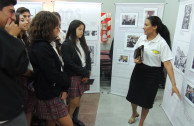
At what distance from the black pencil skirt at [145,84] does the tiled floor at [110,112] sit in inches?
20.7

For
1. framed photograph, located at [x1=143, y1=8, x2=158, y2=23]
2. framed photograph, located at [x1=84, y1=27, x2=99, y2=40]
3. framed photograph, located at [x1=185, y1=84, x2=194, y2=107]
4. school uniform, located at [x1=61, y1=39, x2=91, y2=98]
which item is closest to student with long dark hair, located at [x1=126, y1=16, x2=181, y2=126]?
framed photograph, located at [x1=185, y1=84, x2=194, y2=107]

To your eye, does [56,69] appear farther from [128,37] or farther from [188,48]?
[128,37]

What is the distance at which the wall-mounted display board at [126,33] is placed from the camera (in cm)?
282

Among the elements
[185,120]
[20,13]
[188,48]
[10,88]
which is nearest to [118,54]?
[188,48]

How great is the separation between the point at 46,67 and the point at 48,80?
5.3 inches

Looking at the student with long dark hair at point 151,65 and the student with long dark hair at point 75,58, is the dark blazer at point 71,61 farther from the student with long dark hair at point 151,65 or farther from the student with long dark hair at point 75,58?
the student with long dark hair at point 151,65

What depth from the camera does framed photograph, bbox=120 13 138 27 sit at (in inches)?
114

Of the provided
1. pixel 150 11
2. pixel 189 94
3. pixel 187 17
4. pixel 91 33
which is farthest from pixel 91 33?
pixel 189 94

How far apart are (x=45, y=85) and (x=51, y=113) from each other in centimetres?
28

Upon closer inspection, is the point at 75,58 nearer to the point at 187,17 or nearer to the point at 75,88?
the point at 75,88

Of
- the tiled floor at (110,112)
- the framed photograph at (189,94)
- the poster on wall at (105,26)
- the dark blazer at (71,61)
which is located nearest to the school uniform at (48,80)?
the dark blazer at (71,61)

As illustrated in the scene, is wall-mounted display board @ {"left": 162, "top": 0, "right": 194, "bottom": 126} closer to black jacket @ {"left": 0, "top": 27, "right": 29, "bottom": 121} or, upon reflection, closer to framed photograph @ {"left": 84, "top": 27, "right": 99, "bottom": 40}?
framed photograph @ {"left": 84, "top": 27, "right": 99, "bottom": 40}

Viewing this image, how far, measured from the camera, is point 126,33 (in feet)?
9.82

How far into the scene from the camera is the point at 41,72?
51.3 inches
